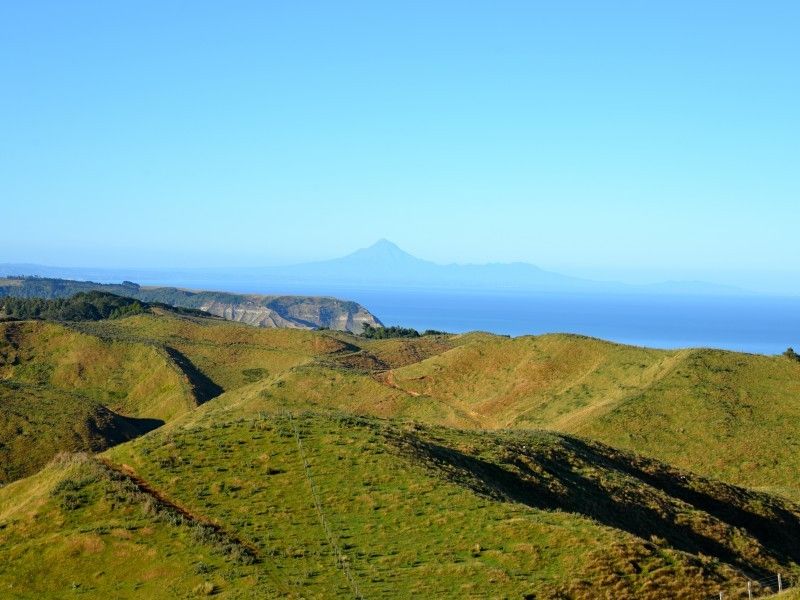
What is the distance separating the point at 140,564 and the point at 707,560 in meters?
15.4

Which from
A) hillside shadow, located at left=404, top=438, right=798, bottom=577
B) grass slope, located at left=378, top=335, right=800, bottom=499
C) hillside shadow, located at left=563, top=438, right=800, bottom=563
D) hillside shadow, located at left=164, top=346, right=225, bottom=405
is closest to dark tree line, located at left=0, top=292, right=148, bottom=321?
hillside shadow, located at left=164, top=346, right=225, bottom=405

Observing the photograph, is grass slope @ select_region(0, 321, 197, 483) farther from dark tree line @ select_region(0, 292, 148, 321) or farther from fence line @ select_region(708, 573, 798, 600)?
fence line @ select_region(708, 573, 798, 600)

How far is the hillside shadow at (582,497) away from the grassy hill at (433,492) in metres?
0.11

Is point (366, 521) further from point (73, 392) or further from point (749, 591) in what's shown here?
point (73, 392)

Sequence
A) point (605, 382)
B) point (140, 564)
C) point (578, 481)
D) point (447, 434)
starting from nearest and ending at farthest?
point (140, 564) < point (578, 481) < point (447, 434) < point (605, 382)

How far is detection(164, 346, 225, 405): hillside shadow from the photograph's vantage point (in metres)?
73.6

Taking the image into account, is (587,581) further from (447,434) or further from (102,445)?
(102,445)

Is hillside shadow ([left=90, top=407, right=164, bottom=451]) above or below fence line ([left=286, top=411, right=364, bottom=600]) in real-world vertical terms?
below

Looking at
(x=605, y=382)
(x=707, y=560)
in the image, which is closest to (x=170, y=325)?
(x=605, y=382)

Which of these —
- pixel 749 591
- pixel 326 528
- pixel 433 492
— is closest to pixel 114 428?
pixel 433 492

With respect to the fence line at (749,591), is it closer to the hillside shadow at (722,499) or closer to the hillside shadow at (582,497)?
the hillside shadow at (582,497)

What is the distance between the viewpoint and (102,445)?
5678 centimetres

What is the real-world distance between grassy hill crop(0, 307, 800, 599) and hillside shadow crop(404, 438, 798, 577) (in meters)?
0.11

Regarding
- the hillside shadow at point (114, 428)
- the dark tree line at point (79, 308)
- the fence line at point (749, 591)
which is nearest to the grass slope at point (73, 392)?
the hillside shadow at point (114, 428)
